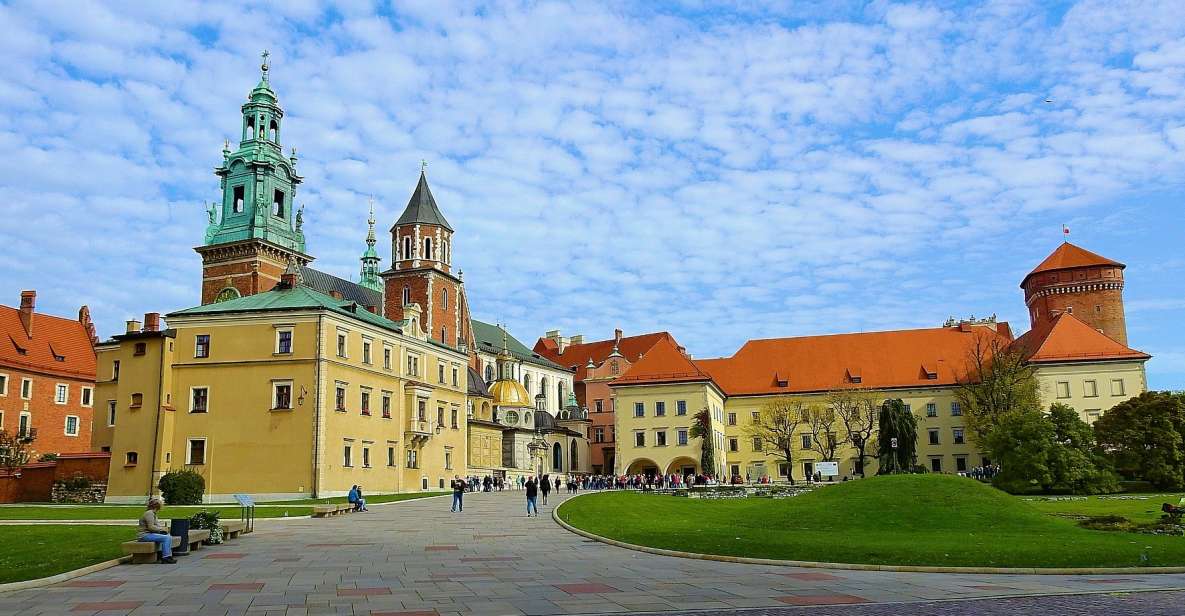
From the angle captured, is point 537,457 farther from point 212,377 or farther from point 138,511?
point 138,511

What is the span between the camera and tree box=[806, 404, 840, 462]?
82.8m

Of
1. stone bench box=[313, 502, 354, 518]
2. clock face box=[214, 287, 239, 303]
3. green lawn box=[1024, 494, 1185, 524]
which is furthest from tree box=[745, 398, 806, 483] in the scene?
clock face box=[214, 287, 239, 303]

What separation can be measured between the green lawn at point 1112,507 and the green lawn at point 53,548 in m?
32.7

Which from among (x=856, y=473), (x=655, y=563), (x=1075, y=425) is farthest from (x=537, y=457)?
(x=655, y=563)

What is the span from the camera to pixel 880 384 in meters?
92.0

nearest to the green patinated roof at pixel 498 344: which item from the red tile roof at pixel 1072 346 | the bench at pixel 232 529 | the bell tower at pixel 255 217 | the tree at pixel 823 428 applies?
the bell tower at pixel 255 217

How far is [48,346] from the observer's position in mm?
79500

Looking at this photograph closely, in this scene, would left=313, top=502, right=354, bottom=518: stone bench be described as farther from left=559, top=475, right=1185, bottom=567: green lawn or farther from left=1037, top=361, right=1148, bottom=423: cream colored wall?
left=1037, top=361, right=1148, bottom=423: cream colored wall

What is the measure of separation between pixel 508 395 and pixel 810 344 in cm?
3207

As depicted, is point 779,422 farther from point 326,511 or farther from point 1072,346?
point 326,511

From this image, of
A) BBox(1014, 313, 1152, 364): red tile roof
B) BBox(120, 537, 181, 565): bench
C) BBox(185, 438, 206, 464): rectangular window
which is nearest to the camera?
BBox(120, 537, 181, 565): bench

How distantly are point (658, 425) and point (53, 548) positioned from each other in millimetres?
63648

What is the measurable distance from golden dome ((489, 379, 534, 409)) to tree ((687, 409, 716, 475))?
19.5m

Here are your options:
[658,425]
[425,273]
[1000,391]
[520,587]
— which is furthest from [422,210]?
[520,587]
